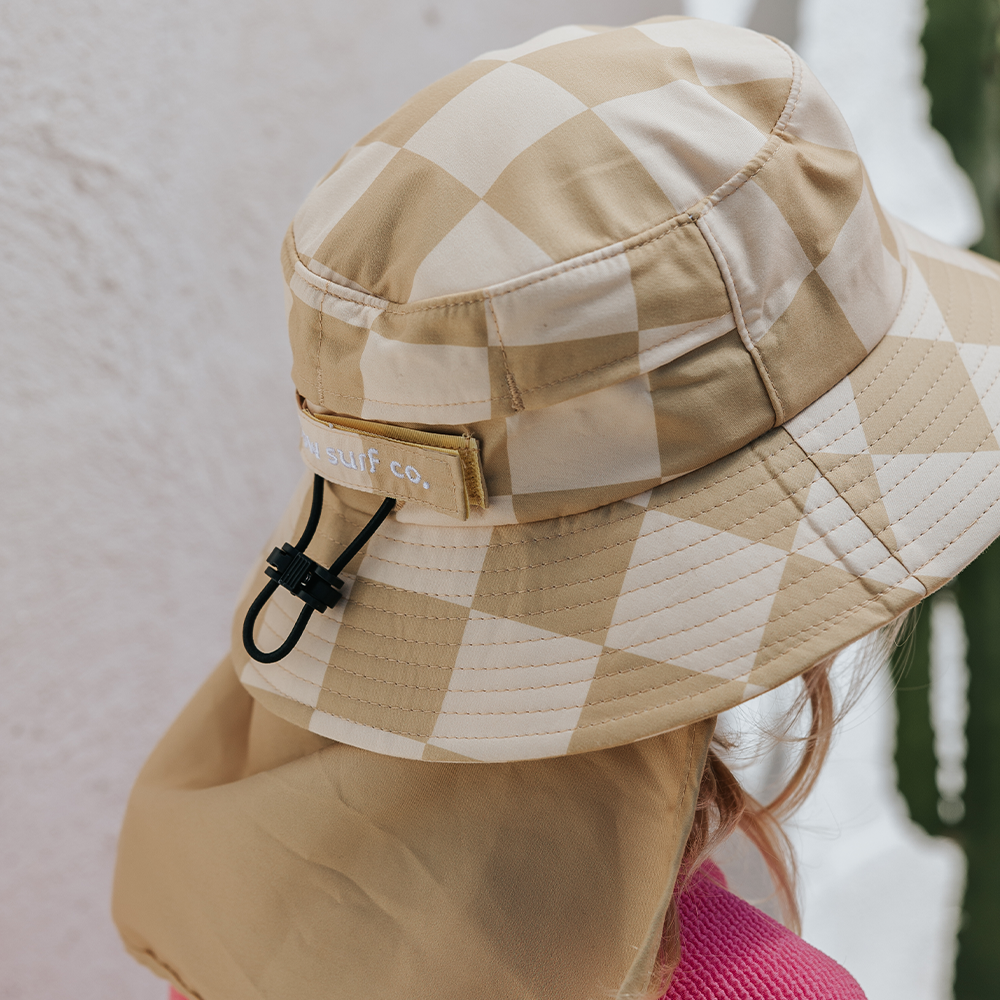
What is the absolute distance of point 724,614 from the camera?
354mm

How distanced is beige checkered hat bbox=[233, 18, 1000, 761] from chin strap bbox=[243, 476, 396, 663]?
1 cm

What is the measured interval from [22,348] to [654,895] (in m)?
0.65

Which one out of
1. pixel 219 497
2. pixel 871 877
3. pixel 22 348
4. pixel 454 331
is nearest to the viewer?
pixel 454 331

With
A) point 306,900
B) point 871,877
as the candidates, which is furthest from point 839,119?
point 871,877

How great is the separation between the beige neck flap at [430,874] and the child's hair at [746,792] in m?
0.04

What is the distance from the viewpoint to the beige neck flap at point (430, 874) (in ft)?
1.28

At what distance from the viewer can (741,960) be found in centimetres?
43

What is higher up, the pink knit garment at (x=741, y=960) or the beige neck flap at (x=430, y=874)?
the beige neck flap at (x=430, y=874)

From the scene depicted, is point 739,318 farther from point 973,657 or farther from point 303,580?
point 973,657

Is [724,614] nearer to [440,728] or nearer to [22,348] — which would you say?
[440,728]

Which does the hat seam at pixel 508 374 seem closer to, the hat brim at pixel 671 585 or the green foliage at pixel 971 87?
the hat brim at pixel 671 585

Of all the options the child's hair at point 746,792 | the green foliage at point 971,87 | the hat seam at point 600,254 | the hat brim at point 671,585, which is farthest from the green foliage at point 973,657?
the hat seam at point 600,254

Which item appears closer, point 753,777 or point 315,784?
point 315,784

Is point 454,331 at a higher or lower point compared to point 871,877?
higher
